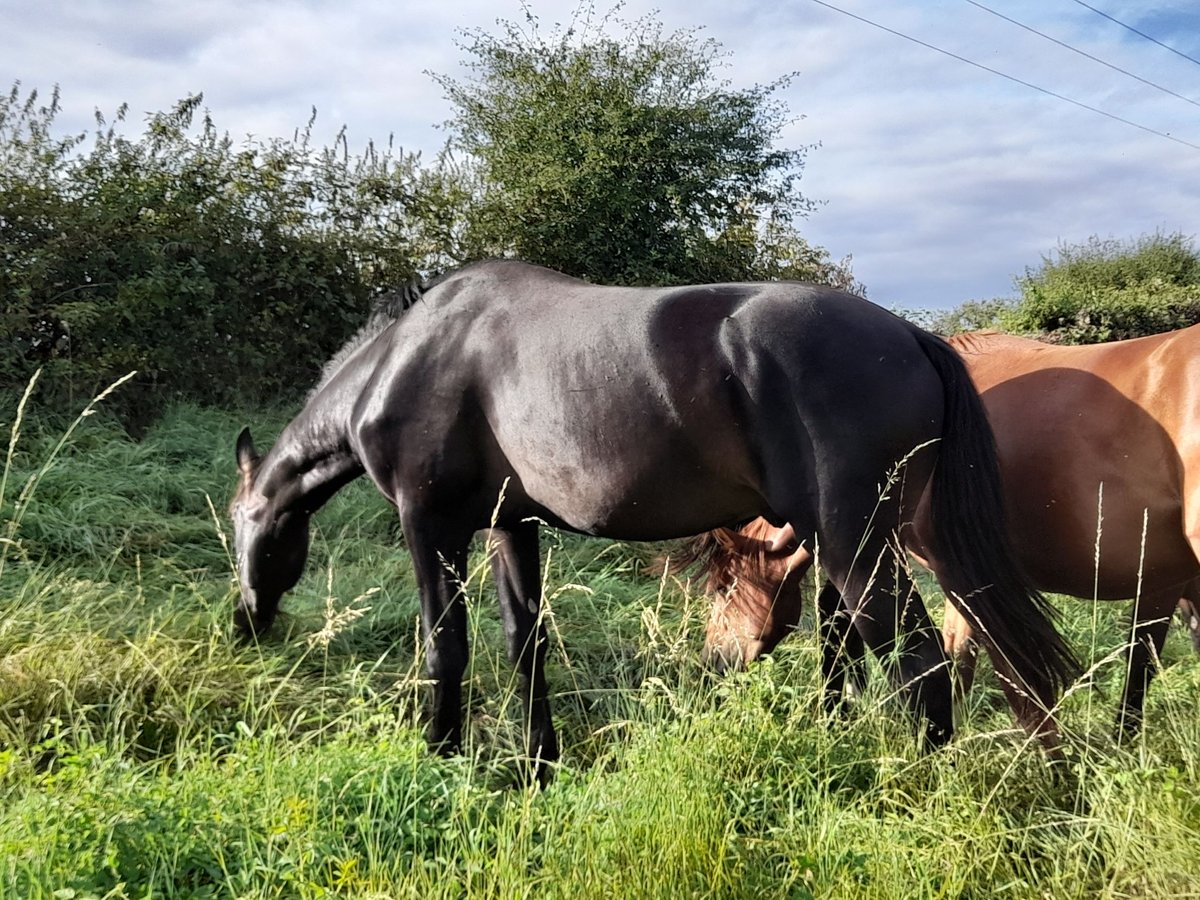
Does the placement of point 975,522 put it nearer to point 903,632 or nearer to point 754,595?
point 903,632

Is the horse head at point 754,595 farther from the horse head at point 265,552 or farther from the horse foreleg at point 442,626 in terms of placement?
the horse head at point 265,552

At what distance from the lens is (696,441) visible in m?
3.04

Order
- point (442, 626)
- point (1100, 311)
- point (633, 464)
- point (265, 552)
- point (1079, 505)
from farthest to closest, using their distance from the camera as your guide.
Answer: point (1100, 311) < point (265, 552) < point (1079, 505) < point (442, 626) < point (633, 464)

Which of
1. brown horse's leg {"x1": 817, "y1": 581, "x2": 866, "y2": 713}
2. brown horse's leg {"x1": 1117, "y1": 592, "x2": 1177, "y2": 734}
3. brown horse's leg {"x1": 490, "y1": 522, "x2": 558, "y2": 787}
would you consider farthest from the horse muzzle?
brown horse's leg {"x1": 1117, "y1": 592, "x2": 1177, "y2": 734}

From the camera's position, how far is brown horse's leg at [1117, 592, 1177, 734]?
12.1 ft

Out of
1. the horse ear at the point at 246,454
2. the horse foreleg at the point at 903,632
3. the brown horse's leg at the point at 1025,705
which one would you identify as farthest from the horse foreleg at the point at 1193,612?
the horse ear at the point at 246,454

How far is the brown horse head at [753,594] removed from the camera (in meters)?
3.95

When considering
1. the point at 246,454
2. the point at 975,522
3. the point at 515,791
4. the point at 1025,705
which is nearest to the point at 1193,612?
the point at 1025,705


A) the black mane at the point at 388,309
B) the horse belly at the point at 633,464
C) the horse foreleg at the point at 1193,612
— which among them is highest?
the black mane at the point at 388,309

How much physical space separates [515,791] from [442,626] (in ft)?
2.72

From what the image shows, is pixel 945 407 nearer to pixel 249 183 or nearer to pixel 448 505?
pixel 448 505

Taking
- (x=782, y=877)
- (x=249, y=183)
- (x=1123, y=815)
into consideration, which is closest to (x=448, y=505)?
(x=782, y=877)

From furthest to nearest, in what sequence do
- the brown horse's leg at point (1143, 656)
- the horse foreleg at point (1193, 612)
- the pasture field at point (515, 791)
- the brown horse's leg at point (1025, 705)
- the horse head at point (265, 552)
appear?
1. the horse foreleg at point (1193, 612)
2. the horse head at point (265, 552)
3. the brown horse's leg at point (1143, 656)
4. the brown horse's leg at point (1025, 705)
5. the pasture field at point (515, 791)

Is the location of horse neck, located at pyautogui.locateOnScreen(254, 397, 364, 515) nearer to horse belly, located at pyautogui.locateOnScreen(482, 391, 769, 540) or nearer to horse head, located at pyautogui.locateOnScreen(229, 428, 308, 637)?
horse head, located at pyautogui.locateOnScreen(229, 428, 308, 637)
